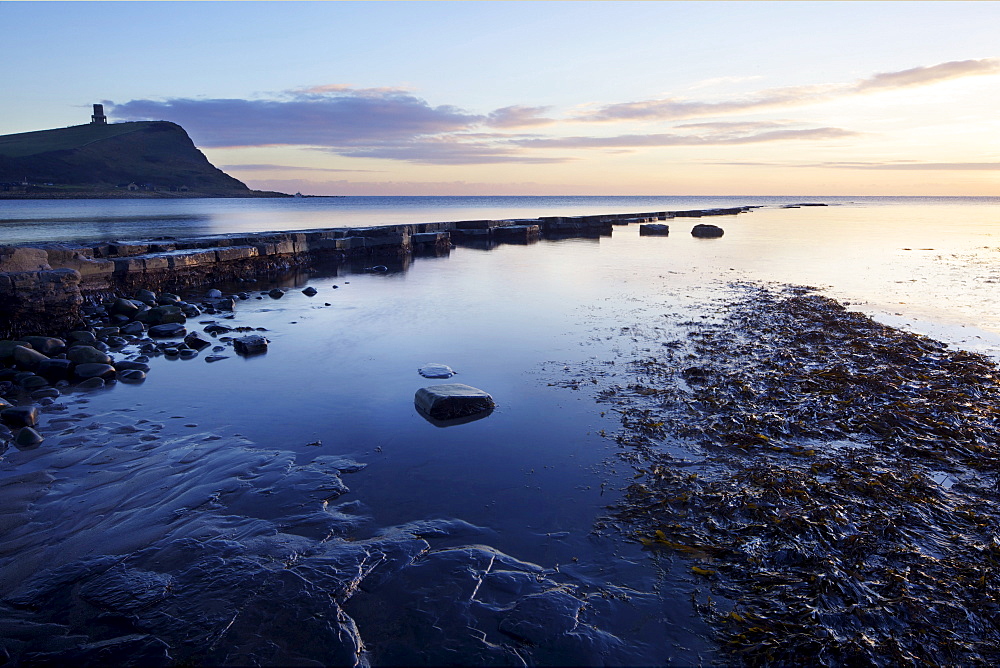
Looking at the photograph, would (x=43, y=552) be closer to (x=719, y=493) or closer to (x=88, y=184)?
(x=719, y=493)

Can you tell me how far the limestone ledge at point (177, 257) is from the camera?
27.1 ft

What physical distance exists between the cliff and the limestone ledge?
8665 centimetres

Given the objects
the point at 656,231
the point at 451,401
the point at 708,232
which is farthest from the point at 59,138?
the point at 451,401

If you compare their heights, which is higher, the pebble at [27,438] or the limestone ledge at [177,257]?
the limestone ledge at [177,257]

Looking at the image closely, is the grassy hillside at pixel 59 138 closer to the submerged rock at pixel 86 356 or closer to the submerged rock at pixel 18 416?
the submerged rock at pixel 86 356

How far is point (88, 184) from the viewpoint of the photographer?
98438mm

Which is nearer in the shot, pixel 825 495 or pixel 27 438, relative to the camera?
pixel 825 495

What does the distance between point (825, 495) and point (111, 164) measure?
441ft

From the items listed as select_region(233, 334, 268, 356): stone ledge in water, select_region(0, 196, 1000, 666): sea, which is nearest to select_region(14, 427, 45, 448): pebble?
select_region(0, 196, 1000, 666): sea

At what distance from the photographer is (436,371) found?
22.8ft

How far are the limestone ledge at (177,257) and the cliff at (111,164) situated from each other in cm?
8665

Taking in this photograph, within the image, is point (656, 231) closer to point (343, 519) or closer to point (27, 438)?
point (343, 519)

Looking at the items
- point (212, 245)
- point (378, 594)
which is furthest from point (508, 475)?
point (212, 245)

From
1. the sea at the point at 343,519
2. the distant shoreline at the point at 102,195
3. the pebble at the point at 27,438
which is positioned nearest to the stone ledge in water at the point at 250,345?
the sea at the point at 343,519
